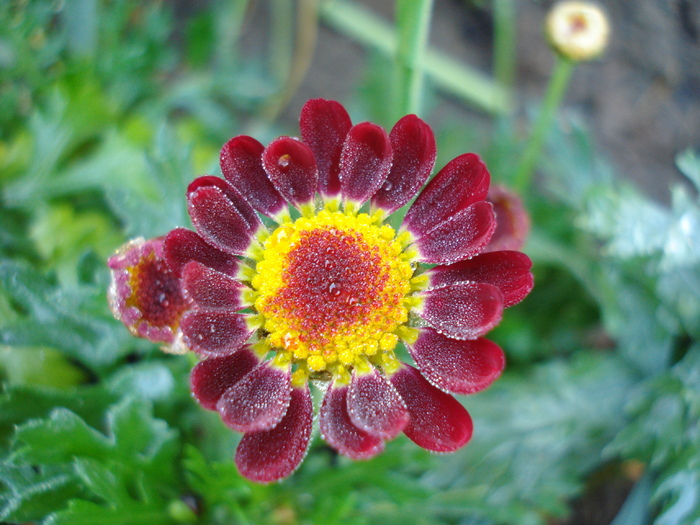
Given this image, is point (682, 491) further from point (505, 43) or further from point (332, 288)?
point (505, 43)

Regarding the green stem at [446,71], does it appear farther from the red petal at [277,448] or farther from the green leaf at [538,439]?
the red petal at [277,448]

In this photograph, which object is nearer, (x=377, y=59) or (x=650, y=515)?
(x=650, y=515)

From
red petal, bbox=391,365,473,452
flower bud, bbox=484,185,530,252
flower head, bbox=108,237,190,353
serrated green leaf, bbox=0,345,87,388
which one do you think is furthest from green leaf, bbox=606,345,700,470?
serrated green leaf, bbox=0,345,87,388

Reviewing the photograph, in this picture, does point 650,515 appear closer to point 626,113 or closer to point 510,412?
point 510,412

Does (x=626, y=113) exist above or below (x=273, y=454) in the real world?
above

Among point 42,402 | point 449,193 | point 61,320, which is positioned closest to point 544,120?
point 449,193

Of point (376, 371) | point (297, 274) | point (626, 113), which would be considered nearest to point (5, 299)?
point (297, 274)

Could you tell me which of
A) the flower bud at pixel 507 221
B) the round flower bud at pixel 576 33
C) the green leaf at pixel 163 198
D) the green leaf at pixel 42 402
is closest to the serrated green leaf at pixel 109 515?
the green leaf at pixel 42 402
